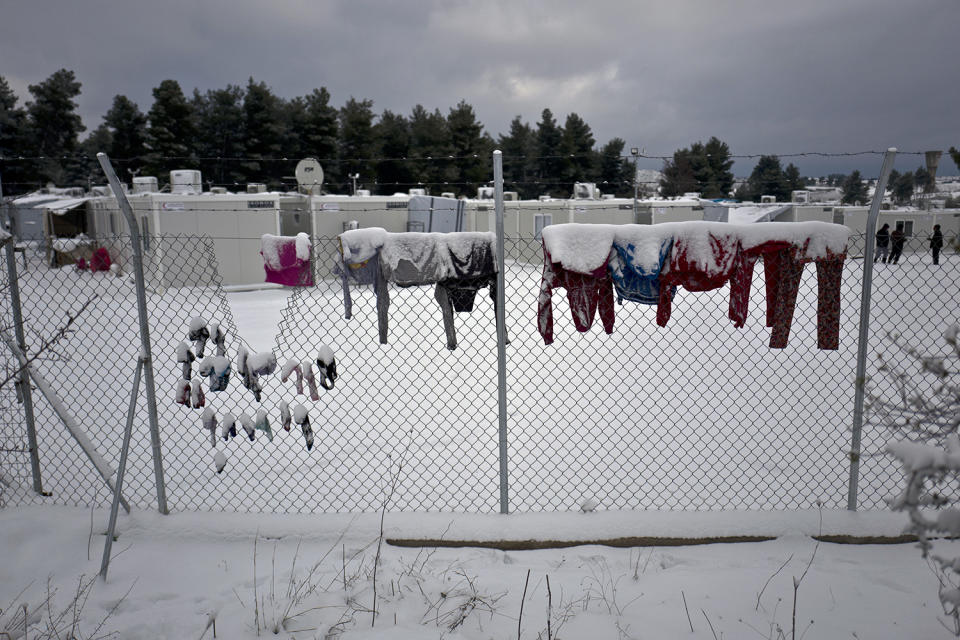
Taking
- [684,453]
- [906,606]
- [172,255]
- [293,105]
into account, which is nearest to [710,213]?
[172,255]

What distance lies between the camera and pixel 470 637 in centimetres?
232

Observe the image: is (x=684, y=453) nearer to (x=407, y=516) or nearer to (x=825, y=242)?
(x=825, y=242)

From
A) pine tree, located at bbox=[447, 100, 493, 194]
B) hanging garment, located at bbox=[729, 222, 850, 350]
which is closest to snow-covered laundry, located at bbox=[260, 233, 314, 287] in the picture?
hanging garment, located at bbox=[729, 222, 850, 350]

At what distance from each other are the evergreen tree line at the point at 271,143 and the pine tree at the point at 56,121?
0.06 meters

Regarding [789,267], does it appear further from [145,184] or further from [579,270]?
[145,184]

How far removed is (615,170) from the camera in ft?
121

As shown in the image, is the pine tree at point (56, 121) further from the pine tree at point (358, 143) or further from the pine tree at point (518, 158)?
the pine tree at point (518, 158)

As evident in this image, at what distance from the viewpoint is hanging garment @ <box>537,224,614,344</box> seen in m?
3.17

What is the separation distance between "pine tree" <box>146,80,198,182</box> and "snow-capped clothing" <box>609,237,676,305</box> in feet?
106

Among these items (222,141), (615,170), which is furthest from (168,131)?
(615,170)

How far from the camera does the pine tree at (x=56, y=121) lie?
34.9 metres

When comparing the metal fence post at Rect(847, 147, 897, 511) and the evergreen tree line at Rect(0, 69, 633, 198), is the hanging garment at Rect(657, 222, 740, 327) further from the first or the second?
the evergreen tree line at Rect(0, 69, 633, 198)

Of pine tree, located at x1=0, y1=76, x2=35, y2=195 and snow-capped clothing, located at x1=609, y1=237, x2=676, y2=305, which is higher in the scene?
pine tree, located at x1=0, y1=76, x2=35, y2=195

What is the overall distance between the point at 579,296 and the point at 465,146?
3139 cm
